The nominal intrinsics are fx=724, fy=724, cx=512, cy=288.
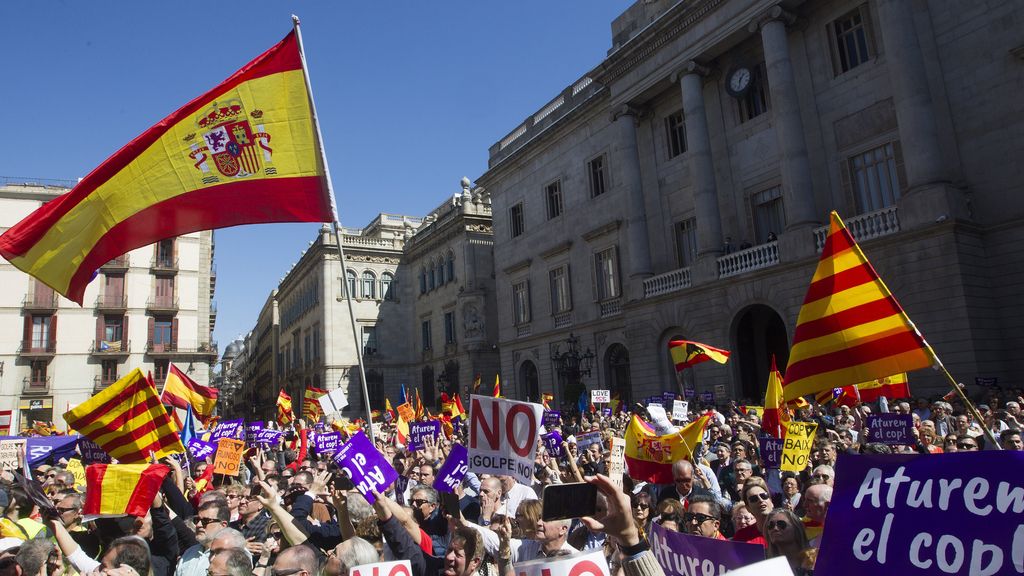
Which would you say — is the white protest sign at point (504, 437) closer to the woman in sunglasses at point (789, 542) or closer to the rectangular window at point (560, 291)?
the woman in sunglasses at point (789, 542)

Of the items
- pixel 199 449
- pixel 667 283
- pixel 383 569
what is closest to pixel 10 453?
pixel 199 449

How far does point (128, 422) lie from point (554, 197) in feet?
89.1

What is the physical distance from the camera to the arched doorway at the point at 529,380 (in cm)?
3698

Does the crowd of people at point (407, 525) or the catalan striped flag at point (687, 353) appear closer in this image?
the crowd of people at point (407, 525)

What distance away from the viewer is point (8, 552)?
15.5ft

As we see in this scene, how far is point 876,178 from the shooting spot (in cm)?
2094

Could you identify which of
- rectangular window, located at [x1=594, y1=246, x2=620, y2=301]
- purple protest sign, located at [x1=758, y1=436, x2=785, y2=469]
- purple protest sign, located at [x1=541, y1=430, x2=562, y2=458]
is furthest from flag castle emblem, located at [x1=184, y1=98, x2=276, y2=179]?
rectangular window, located at [x1=594, y1=246, x2=620, y2=301]

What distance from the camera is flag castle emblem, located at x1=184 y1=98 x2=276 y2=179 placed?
823 centimetres

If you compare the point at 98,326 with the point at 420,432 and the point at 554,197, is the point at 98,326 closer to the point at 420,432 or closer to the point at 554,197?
the point at 554,197

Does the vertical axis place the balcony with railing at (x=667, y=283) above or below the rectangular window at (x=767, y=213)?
below

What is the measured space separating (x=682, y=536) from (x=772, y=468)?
6.26 m

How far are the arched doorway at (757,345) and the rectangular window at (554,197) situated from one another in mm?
12504

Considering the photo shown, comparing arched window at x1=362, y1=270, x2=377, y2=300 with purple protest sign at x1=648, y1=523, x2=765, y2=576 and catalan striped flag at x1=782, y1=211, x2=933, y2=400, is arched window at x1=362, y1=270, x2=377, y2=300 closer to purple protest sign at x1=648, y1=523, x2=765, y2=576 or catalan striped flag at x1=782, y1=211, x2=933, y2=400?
catalan striped flag at x1=782, y1=211, x2=933, y2=400

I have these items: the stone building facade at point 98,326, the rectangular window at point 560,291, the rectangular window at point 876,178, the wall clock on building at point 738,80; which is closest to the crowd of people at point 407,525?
the rectangular window at point 876,178
